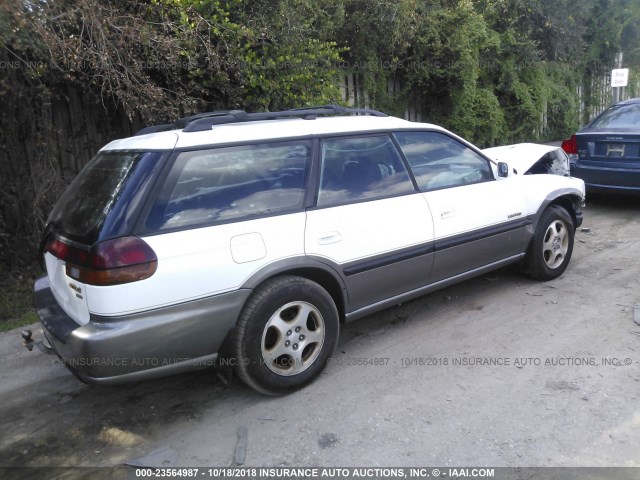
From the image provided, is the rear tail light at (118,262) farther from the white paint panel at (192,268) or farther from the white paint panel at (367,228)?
the white paint panel at (367,228)

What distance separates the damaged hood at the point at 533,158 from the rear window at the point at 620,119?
73.7 inches

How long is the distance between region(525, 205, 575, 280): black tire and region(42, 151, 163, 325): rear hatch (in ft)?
11.8

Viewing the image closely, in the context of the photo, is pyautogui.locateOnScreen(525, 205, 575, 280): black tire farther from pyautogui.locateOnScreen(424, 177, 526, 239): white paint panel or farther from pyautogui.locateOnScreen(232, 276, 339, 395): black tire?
pyautogui.locateOnScreen(232, 276, 339, 395): black tire

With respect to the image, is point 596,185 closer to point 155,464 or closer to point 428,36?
point 428,36

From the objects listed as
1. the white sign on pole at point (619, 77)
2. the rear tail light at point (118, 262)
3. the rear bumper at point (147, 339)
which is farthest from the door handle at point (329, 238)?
the white sign on pole at point (619, 77)

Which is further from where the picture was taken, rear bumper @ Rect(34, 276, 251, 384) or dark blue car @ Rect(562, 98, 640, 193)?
dark blue car @ Rect(562, 98, 640, 193)

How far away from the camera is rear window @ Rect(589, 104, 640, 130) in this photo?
7.86 m

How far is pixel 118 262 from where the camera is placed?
9.55 feet

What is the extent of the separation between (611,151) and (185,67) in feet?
19.4

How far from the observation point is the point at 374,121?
13.9ft

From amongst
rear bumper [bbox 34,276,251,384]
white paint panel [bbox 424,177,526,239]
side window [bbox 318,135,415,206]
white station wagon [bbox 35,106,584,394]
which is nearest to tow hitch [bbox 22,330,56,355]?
white station wagon [bbox 35,106,584,394]

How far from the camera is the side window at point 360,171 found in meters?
3.81

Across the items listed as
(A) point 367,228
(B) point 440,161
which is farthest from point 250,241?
(B) point 440,161

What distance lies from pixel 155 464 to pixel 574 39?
14066mm
